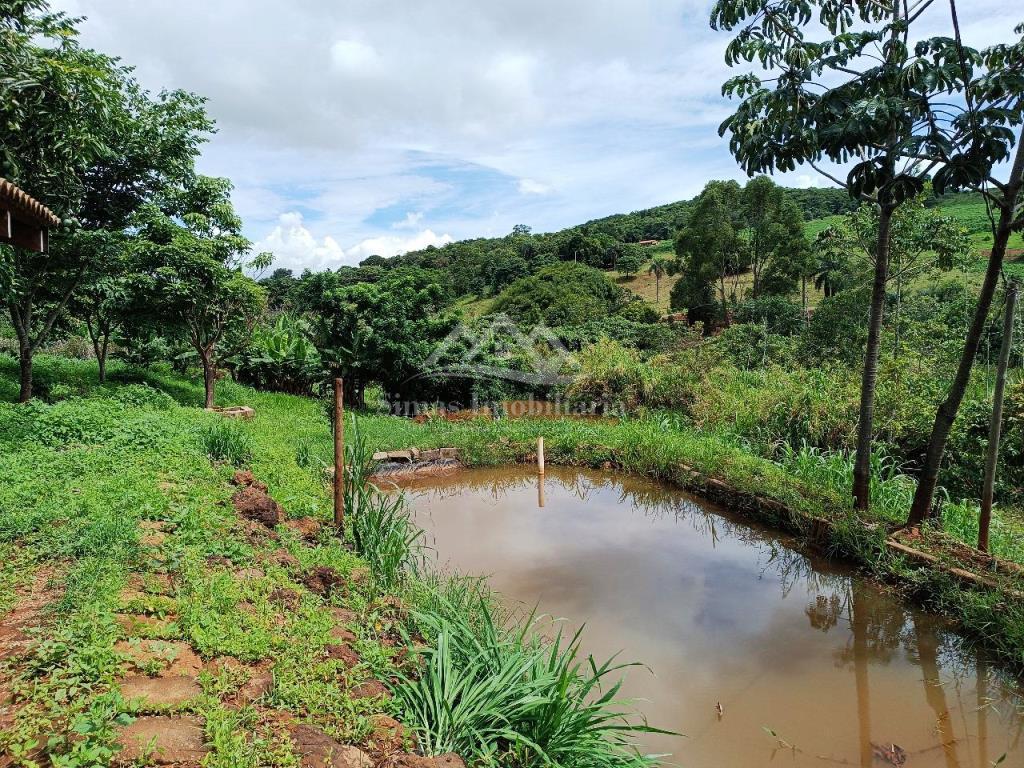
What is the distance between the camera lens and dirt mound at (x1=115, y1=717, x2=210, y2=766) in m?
2.02

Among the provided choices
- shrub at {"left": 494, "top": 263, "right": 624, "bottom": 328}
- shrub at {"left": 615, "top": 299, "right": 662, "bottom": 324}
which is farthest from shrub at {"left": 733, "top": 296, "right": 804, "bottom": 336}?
shrub at {"left": 494, "top": 263, "right": 624, "bottom": 328}

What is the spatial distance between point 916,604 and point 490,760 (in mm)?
4033

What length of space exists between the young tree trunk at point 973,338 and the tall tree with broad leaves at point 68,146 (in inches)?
311

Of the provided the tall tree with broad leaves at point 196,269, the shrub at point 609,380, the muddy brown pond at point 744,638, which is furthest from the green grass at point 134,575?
the shrub at point 609,380

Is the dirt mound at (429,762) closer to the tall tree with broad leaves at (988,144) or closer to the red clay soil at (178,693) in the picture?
the red clay soil at (178,693)

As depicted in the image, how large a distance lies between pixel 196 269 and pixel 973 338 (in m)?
10.5

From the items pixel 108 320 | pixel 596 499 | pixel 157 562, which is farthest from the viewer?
pixel 108 320

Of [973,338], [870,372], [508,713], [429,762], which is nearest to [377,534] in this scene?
[508,713]

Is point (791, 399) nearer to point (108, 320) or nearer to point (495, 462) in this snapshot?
point (495, 462)

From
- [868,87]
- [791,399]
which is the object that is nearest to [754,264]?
[791,399]

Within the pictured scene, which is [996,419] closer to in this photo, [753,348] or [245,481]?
[245,481]

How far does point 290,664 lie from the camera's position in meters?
2.74

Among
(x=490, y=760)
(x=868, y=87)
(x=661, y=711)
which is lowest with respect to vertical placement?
(x=661, y=711)

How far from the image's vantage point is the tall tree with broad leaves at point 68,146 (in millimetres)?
5770
